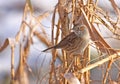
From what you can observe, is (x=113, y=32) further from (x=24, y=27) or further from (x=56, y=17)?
(x=24, y=27)

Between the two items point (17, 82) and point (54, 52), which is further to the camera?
point (17, 82)

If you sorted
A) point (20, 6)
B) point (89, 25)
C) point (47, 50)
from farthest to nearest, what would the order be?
point (20, 6) → point (47, 50) → point (89, 25)

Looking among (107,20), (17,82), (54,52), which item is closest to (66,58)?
(54,52)

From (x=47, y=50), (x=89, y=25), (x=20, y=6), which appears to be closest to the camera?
(x=89, y=25)

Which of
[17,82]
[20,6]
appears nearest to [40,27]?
[17,82]

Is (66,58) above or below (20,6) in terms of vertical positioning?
below

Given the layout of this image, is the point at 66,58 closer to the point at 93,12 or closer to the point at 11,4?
the point at 93,12

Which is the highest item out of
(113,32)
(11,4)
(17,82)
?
(11,4)
